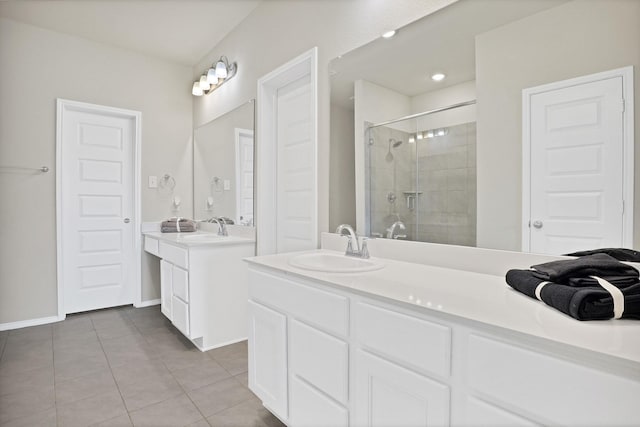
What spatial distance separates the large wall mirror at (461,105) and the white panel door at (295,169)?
1.47 ft

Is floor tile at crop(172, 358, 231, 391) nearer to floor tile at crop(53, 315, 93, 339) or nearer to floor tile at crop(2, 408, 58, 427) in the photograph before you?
floor tile at crop(2, 408, 58, 427)

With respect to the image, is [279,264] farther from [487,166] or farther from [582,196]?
[582,196]

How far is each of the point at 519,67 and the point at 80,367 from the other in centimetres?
296

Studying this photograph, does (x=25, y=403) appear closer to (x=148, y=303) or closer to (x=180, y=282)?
(x=180, y=282)

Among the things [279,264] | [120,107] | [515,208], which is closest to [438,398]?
[515,208]

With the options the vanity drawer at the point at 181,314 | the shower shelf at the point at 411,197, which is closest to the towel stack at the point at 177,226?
the vanity drawer at the point at 181,314

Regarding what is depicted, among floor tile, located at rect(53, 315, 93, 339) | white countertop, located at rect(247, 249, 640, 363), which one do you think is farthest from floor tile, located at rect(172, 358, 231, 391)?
floor tile, located at rect(53, 315, 93, 339)

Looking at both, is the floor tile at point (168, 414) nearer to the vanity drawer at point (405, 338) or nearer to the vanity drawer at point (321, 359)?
the vanity drawer at point (321, 359)

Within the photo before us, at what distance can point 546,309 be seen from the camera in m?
0.91

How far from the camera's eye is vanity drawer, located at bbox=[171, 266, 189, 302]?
2.45 meters

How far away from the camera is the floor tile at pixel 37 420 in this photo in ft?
5.44

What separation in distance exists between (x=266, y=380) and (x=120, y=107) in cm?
317

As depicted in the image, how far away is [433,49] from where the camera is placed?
62.4 inches

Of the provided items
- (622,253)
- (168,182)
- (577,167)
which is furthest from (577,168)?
(168,182)
